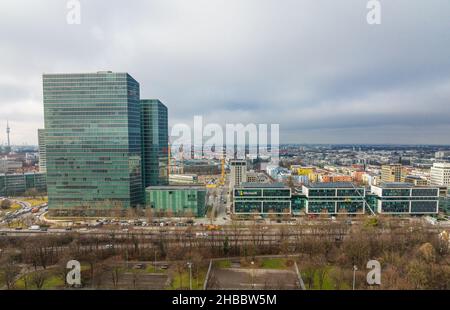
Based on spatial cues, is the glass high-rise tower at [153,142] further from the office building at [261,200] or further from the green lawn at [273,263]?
the green lawn at [273,263]

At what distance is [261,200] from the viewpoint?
13.0 meters

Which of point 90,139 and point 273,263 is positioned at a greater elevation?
point 90,139

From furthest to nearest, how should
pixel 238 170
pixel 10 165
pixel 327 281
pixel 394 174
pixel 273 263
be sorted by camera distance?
pixel 10 165
pixel 394 174
pixel 238 170
pixel 273 263
pixel 327 281

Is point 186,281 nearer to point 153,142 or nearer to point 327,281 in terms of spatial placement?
point 327,281

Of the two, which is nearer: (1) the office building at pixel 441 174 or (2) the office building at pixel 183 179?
(1) the office building at pixel 441 174

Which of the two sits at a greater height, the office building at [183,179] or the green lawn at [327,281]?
the office building at [183,179]

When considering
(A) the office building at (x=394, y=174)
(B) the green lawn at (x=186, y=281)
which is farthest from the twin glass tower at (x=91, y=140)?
(A) the office building at (x=394, y=174)

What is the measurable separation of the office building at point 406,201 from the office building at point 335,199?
1263 millimetres

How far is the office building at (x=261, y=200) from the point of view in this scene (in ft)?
42.5

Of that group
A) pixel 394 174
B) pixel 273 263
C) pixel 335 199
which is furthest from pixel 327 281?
pixel 394 174

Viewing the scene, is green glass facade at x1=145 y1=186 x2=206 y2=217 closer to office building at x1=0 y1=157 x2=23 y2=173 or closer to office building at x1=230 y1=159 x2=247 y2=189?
office building at x1=230 y1=159 x2=247 y2=189

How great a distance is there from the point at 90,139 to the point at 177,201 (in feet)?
18.7

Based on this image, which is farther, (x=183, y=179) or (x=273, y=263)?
(x=183, y=179)
